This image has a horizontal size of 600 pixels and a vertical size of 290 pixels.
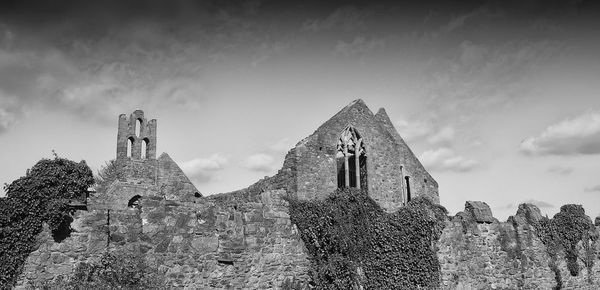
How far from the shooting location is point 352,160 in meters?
25.6

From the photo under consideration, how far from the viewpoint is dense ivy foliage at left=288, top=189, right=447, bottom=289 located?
497 inches

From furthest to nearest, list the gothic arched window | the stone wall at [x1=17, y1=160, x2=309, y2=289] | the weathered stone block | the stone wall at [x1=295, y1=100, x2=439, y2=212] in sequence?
the gothic arched window < the stone wall at [x1=295, y1=100, x2=439, y2=212] < the weathered stone block < the stone wall at [x1=17, y1=160, x2=309, y2=289]

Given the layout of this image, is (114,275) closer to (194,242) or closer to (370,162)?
(194,242)

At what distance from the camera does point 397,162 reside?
26.1 metres

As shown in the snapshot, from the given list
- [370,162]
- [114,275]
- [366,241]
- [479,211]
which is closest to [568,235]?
[479,211]

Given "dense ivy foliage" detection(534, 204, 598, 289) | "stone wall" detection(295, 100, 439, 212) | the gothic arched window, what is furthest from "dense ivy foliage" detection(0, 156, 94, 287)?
the gothic arched window

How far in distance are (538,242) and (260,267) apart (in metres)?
9.56

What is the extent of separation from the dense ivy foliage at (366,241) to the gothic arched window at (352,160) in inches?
393

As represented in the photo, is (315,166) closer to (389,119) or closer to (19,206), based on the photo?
(389,119)

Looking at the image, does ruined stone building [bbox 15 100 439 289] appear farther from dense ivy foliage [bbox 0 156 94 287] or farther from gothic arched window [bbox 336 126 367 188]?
gothic arched window [bbox 336 126 367 188]

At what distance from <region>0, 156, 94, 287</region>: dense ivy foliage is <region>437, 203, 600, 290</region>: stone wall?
964 centimetres

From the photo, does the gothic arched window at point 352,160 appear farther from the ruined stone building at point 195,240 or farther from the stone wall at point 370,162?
the ruined stone building at point 195,240

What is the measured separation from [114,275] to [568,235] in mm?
14512

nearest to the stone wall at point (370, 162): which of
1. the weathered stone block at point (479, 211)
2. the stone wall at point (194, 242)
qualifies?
the weathered stone block at point (479, 211)
